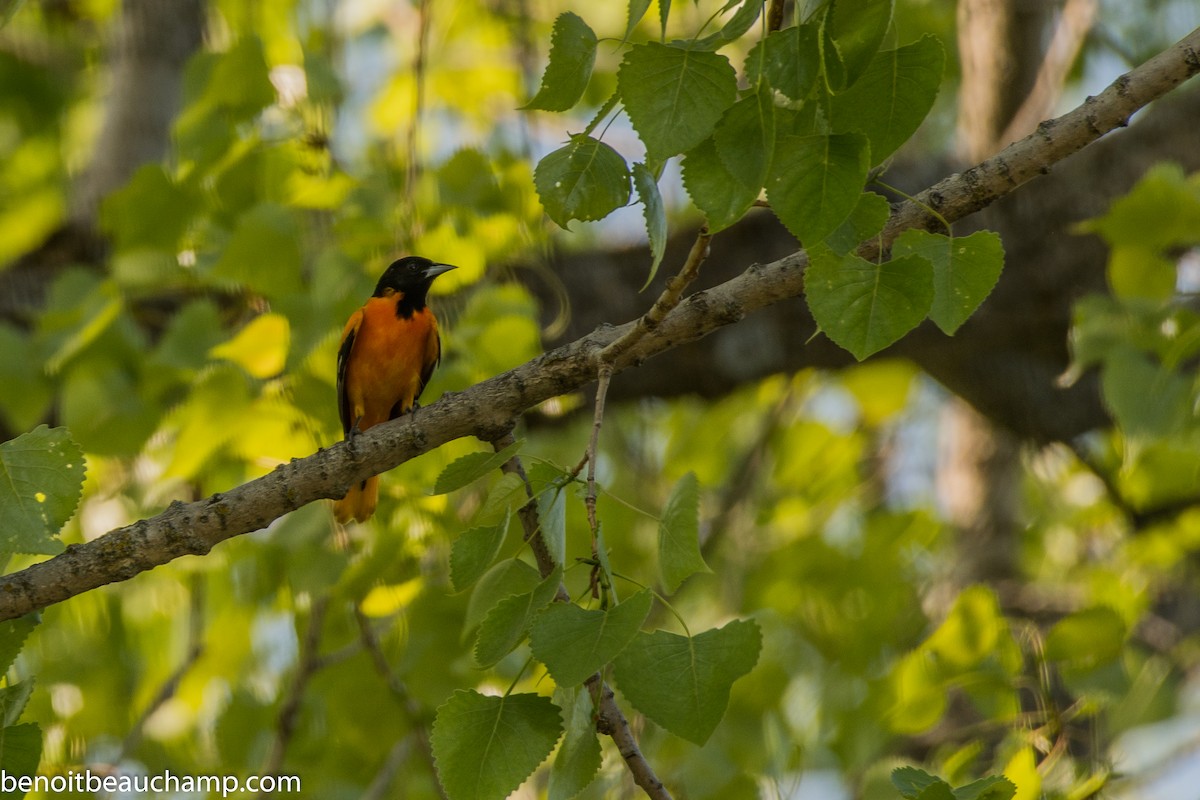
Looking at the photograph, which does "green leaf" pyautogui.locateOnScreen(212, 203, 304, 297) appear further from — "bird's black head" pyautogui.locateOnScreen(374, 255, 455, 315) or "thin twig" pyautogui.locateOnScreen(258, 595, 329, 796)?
"thin twig" pyautogui.locateOnScreen(258, 595, 329, 796)

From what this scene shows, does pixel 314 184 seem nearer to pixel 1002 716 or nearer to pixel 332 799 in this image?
pixel 332 799

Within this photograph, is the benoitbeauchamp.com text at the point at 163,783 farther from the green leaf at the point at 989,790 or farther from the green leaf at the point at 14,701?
the green leaf at the point at 989,790

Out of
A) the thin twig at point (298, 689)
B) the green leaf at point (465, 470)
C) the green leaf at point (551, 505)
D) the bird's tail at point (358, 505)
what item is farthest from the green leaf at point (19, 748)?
the bird's tail at point (358, 505)

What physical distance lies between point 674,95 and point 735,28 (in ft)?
0.44

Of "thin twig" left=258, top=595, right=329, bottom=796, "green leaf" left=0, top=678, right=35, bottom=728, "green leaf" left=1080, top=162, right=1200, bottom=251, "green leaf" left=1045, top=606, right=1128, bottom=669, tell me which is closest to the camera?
"green leaf" left=0, top=678, right=35, bottom=728

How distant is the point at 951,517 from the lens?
285 inches

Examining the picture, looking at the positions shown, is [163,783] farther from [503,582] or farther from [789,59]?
[789,59]

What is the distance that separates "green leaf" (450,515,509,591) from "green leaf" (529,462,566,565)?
81 mm

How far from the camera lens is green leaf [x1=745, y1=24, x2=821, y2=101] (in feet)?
5.61

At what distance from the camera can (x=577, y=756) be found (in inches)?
80.6

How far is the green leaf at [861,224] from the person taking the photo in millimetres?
1869

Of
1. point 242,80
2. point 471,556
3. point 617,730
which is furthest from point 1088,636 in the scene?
point 242,80

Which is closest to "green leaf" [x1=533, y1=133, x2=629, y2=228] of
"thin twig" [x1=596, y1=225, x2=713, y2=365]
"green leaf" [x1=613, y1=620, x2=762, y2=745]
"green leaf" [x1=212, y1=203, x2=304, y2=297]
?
"thin twig" [x1=596, y1=225, x2=713, y2=365]

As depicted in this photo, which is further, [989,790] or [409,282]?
[409,282]
